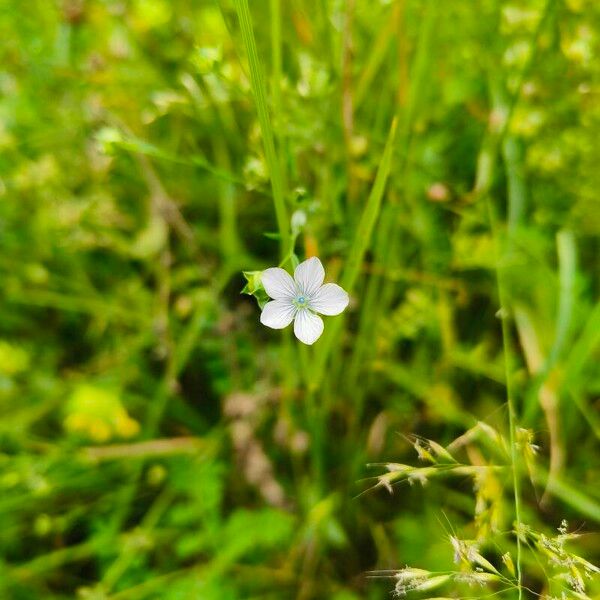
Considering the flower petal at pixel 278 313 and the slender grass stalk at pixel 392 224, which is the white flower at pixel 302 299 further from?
the slender grass stalk at pixel 392 224

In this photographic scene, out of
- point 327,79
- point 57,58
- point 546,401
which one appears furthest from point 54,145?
point 546,401

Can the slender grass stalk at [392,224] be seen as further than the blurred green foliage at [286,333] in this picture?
No

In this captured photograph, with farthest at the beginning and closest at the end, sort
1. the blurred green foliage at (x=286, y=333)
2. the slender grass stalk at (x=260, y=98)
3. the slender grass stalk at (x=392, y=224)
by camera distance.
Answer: the blurred green foliage at (x=286, y=333), the slender grass stalk at (x=392, y=224), the slender grass stalk at (x=260, y=98)

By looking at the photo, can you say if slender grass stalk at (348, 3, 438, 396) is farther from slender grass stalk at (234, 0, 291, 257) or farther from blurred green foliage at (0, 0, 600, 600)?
slender grass stalk at (234, 0, 291, 257)

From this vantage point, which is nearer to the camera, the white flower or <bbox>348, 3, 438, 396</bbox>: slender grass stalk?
the white flower

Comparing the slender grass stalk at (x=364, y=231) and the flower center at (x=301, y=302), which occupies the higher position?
the slender grass stalk at (x=364, y=231)

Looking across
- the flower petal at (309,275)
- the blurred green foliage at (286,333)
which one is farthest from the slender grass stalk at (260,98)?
the blurred green foliage at (286,333)

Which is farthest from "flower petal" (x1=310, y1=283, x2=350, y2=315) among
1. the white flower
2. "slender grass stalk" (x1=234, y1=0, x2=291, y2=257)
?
"slender grass stalk" (x1=234, y1=0, x2=291, y2=257)
